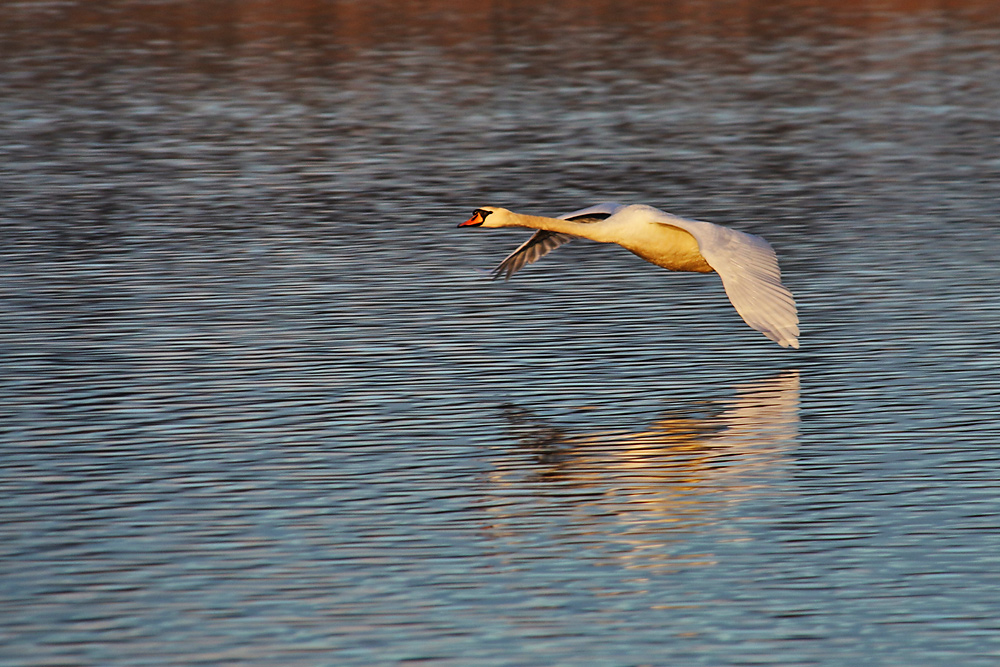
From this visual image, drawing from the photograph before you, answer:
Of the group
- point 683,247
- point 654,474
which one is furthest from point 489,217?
point 654,474

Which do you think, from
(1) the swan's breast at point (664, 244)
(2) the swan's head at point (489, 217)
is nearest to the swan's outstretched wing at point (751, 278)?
(1) the swan's breast at point (664, 244)

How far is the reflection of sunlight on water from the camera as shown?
1073 centimetres

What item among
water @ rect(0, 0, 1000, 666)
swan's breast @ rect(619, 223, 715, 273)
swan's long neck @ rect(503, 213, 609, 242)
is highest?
swan's long neck @ rect(503, 213, 609, 242)

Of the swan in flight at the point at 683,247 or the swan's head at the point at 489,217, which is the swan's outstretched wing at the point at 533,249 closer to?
the swan in flight at the point at 683,247

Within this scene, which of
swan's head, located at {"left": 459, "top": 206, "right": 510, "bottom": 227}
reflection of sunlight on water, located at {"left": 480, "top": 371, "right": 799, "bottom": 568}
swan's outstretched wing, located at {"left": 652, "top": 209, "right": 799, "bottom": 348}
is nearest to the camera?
reflection of sunlight on water, located at {"left": 480, "top": 371, "right": 799, "bottom": 568}

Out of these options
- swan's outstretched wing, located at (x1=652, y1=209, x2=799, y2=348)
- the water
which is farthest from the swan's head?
swan's outstretched wing, located at (x1=652, y1=209, x2=799, y2=348)

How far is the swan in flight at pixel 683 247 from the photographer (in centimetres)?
1391

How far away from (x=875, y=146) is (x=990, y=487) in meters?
15.9

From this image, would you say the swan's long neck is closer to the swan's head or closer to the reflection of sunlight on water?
the swan's head

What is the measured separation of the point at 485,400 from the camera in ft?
45.0

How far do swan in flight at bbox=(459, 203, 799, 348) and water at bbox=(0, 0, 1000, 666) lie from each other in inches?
24.0

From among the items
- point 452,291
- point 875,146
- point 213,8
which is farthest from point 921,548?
point 213,8

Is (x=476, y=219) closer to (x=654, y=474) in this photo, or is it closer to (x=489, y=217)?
(x=489, y=217)

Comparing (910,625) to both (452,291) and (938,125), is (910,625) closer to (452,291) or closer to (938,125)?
(452,291)
